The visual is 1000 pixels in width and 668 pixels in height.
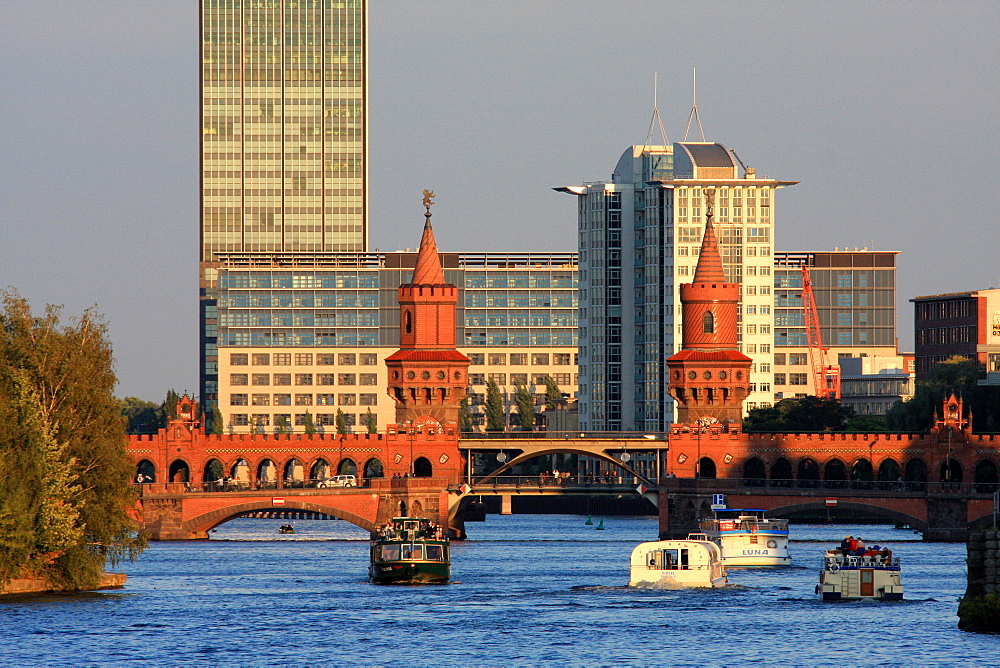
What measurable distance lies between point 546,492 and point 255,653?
3591 inches

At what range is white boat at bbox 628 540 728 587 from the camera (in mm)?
119250

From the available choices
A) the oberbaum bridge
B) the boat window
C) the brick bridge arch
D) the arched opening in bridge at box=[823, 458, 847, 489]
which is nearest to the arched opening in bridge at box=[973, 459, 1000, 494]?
the oberbaum bridge

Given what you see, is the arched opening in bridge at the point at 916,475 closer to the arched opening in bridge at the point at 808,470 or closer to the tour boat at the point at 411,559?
the arched opening in bridge at the point at 808,470

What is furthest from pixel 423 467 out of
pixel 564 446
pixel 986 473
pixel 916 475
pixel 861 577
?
pixel 861 577

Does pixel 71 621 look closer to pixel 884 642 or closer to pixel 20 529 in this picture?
pixel 20 529

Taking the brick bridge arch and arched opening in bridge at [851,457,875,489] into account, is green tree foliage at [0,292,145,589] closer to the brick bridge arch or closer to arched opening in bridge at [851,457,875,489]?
the brick bridge arch

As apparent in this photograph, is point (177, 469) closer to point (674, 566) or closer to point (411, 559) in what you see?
point (411, 559)

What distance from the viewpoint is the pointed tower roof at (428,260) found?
636 ft

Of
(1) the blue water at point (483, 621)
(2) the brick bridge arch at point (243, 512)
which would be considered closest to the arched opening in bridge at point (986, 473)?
Result: (1) the blue water at point (483, 621)

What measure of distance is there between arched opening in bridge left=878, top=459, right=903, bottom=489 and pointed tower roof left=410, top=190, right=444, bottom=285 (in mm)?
42793

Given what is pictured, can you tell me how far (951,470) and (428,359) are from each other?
4670cm

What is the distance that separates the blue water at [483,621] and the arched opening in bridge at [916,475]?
26203 mm

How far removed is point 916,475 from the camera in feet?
590

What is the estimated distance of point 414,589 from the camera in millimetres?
122062
